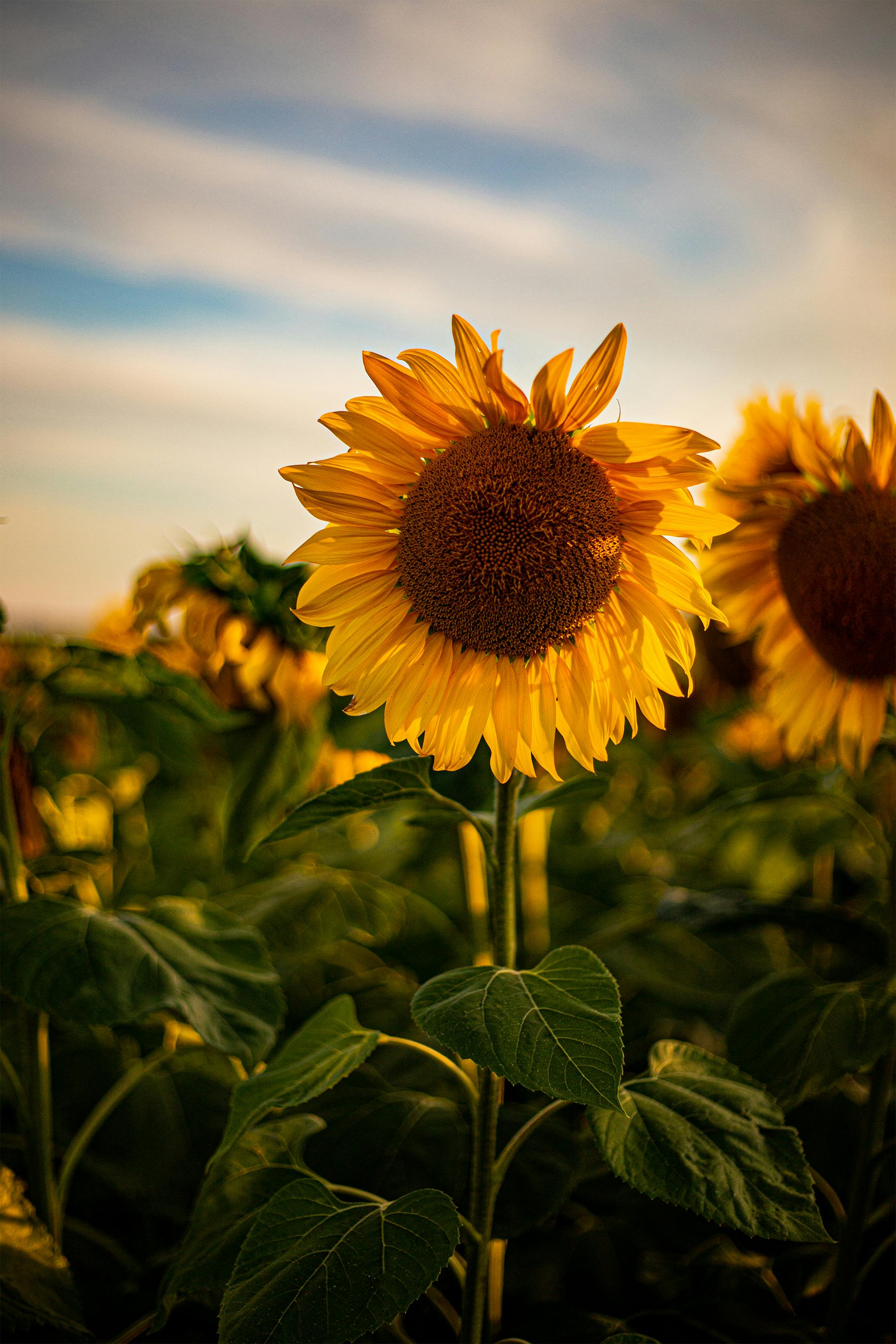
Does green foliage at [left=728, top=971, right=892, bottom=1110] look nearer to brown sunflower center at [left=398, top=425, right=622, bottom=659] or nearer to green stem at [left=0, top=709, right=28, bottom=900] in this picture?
brown sunflower center at [left=398, top=425, right=622, bottom=659]

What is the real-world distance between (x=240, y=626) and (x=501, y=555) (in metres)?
0.75

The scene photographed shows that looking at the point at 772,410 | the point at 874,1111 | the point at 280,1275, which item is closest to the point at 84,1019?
the point at 280,1275

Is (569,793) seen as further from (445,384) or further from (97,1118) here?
(97,1118)

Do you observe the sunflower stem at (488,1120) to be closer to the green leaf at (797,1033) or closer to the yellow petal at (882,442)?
the green leaf at (797,1033)

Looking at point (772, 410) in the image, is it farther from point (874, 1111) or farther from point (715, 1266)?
point (715, 1266)

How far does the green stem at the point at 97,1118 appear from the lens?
3.73 ft

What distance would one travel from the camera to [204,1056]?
1.31 m

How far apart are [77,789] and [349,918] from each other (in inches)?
36.2

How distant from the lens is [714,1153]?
0.79 meters

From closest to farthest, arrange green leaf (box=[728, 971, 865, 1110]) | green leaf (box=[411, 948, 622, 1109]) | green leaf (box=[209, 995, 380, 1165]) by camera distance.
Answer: green leaf (box=[411, 948, 622, 1109])
green leaf (box=[209, 995, 380, 1165])
green leaf (box=[728, 971, 865, 1110])

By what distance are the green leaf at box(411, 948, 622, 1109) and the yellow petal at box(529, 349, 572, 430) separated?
0.47 metres

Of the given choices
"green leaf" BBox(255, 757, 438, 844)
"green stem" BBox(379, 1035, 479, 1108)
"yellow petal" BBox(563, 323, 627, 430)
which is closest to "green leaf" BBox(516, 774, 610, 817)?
"green leaf" BBox(255, 757, 438, 844)

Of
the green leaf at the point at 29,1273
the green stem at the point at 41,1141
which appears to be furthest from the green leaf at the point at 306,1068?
the green stem at the point at 41,1141

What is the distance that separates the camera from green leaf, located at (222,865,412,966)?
139cm
